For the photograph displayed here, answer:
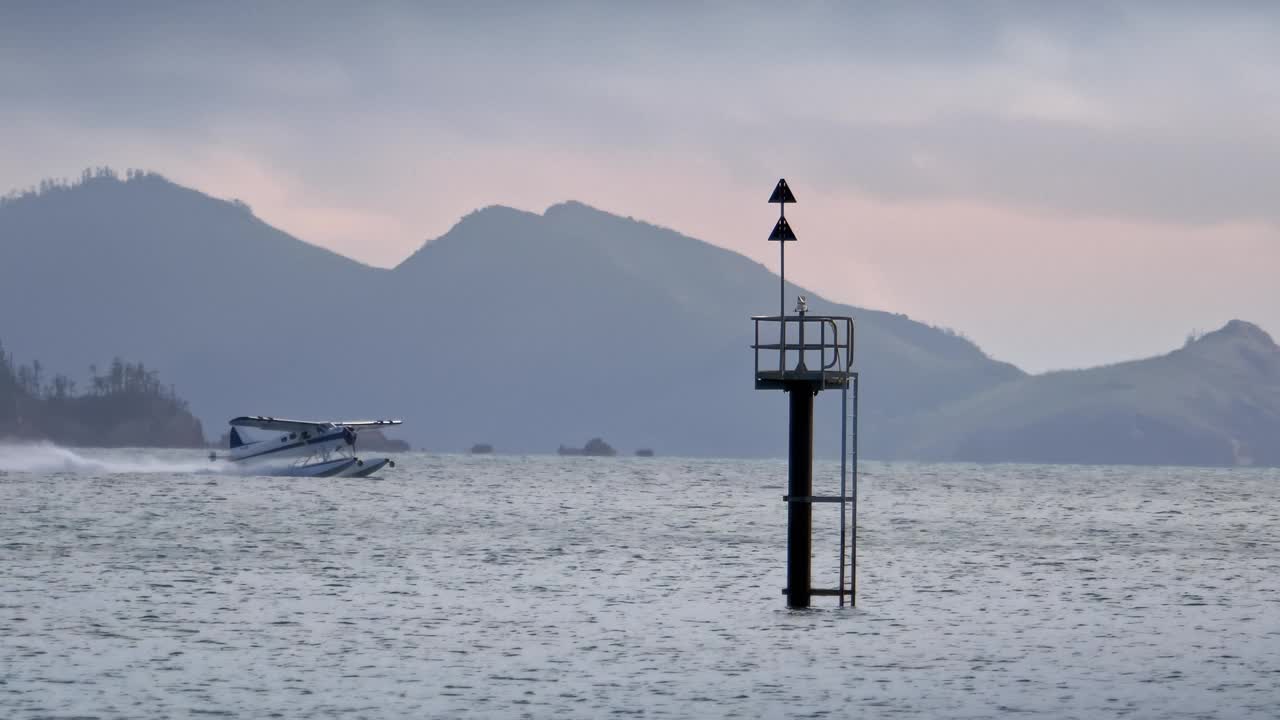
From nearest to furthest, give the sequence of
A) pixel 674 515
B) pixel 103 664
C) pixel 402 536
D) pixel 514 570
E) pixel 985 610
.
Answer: pixel 103 664
pixel 985 610
pixel 514 570
pixel 402 536
pixel 674 515

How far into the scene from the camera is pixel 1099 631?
43.7 metres

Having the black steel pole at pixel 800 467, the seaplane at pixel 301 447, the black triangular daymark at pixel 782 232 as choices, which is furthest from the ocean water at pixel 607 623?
the seaplane at pixel 301 447

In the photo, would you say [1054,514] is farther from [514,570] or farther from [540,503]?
[514,570]

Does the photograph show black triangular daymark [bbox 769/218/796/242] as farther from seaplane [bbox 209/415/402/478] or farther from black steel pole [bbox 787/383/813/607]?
seaplane [bbox 209/415/402/478]

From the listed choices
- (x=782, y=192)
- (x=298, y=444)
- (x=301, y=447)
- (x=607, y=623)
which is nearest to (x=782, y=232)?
(x=782, y=192)

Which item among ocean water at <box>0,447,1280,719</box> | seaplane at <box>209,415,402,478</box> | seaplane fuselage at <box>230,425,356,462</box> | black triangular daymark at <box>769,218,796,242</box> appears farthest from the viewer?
seaplane fuselage at <box>230,425,356,462</box>

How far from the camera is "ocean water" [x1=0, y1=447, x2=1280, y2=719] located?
31.7m

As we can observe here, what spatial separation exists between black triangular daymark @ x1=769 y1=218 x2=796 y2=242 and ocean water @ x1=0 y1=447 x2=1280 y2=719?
9.56 meters

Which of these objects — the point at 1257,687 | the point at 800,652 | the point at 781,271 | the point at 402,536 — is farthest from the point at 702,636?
the point at 402,536

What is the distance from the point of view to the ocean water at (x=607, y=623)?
104 feet

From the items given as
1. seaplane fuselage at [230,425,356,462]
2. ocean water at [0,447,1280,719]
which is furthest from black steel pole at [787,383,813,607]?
seaplane fuselage at [230,425,356,462]

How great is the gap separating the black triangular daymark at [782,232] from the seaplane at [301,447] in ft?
262

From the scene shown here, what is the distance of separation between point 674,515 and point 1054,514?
107 ft

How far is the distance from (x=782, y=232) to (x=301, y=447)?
336ft
